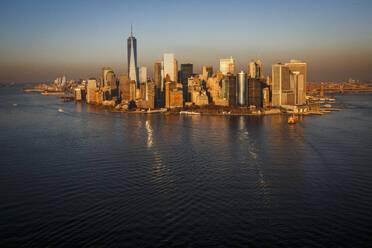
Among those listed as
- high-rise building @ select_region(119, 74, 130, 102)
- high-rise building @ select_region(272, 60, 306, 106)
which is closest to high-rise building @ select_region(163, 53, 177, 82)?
high-rise building @ select_region(119, 74, 130, 102)

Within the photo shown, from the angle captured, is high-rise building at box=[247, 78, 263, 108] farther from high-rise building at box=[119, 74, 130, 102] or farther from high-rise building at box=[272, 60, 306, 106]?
high-rise building at box=[119, 74, 130, 102]

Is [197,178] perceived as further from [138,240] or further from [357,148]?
[357,148]

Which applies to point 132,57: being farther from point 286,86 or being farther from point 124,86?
point 286,86

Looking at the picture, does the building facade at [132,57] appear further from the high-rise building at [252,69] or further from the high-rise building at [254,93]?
the high-rise building at [254,93]

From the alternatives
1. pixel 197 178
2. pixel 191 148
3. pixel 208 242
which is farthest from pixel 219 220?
pixel 191 148

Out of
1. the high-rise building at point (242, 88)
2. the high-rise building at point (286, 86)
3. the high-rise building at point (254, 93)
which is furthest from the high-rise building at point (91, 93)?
the high-rise building at point (286, 86)

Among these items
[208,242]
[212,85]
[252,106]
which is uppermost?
[212,85]
